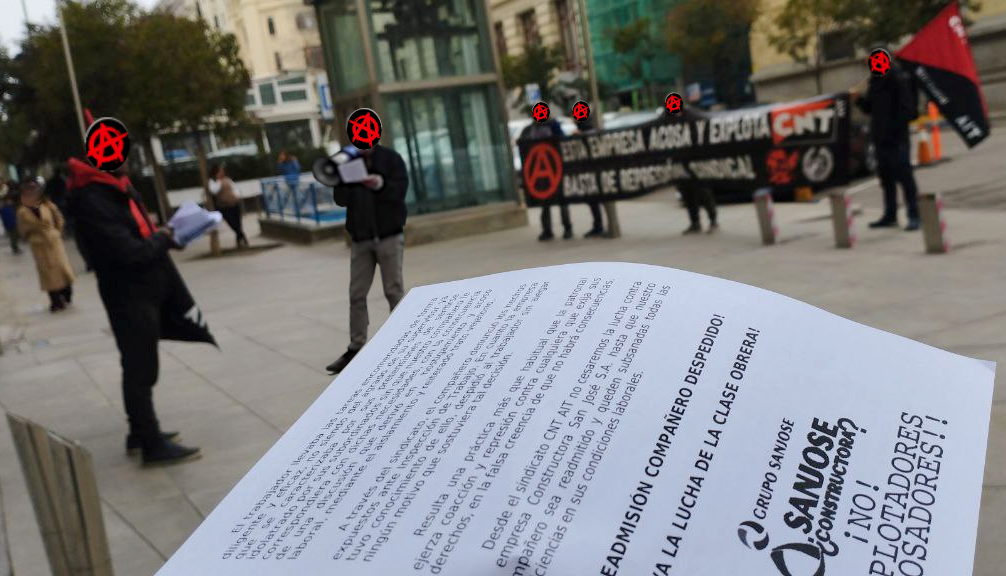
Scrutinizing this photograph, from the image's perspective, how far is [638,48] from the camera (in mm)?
33281

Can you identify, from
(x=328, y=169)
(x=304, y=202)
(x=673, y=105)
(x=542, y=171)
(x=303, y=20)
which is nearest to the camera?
(x=328, y=169)

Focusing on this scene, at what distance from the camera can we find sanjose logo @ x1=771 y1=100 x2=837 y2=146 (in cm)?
988

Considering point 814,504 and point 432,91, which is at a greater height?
point 432,91

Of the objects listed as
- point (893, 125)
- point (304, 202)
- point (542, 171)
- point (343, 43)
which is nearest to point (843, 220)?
point (893, 125)

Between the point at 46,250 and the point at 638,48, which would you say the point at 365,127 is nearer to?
the point at 46,250

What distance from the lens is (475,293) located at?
1535mm

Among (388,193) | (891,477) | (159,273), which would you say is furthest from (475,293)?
(388,193)

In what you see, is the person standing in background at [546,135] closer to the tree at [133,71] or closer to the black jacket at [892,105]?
the black jacket at [892,105]

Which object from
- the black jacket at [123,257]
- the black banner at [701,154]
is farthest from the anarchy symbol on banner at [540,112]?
the black jacket at [123,257]

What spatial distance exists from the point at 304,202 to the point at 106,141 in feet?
54.5

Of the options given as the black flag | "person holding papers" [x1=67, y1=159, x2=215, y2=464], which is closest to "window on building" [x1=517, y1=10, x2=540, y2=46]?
the black flag

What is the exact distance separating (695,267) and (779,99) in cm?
2690

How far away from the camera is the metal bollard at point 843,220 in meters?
9.33

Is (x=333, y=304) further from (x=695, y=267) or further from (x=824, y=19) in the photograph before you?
(x=824, y=19)
